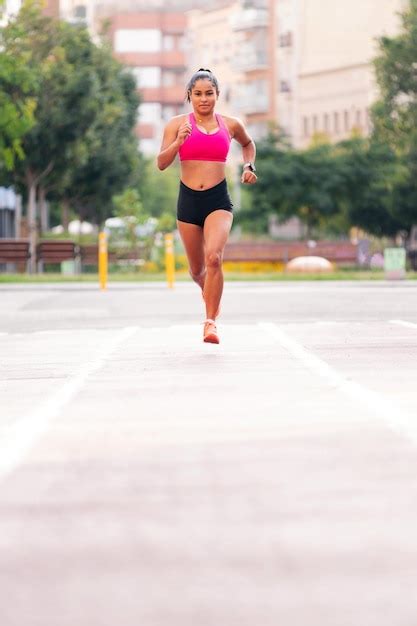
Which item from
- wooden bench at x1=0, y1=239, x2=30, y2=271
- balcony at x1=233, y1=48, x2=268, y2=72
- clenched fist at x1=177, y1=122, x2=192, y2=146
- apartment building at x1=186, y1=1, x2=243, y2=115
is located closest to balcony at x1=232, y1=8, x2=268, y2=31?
balcony at x1=233, y1=48, x2=268, y2=72

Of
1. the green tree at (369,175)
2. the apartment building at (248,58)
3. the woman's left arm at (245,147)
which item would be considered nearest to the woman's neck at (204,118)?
the woman's left arm at (245,147)

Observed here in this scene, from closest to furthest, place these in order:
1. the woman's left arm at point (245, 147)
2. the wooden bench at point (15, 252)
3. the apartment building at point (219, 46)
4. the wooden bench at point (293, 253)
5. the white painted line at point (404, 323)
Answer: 1. the woman's left arm at point (245, 147)
2. the white painted line at point (404, 323)
3. the wooden bench at point (15, 252)
4. the wooden bench at point (293, 253)
5. the apartment building at point (219, 46)

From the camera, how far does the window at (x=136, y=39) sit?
180 meters

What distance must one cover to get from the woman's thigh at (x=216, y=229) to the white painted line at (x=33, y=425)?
2.56m

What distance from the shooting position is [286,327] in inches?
803

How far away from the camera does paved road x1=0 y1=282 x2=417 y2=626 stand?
537 centimetres

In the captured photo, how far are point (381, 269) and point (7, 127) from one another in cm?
1540

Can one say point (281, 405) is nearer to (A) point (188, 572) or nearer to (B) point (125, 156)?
(A) point (188, 572)

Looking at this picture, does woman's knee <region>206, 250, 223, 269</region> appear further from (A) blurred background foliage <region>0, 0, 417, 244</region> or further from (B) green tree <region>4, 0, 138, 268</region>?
(A) blurred background foliage <region>0, 0, 417, 244</region>

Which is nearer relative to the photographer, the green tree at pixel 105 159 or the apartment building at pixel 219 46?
the green tree at pixel 105 159

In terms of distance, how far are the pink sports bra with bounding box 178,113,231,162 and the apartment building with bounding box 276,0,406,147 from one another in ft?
302

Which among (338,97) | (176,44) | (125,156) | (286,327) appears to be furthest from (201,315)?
(176,44)

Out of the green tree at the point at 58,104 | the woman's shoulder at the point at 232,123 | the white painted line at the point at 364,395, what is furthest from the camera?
the green tree at the point at 58,104

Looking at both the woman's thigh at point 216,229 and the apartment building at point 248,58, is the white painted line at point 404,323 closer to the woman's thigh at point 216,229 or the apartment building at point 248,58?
the woman's thigh at point 216,229
